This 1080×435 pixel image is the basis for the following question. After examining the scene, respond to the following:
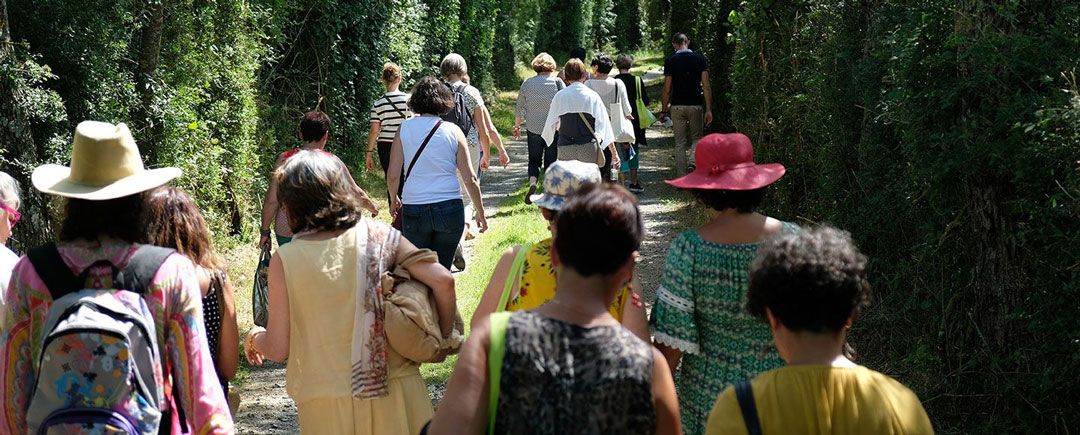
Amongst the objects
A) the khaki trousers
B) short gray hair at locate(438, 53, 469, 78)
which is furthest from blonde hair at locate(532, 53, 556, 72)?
the khaki trousers

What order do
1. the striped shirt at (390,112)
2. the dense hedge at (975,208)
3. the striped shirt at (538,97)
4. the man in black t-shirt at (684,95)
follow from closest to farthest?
the dense hedge at (975,208), the striped shirt at (390,112), the striped shirt at (538,97), the man in black t-shirt at (684,95)

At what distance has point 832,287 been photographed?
8.95ft

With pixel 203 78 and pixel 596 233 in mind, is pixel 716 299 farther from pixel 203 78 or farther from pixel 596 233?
pixel 203 78

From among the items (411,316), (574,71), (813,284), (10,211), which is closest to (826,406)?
(813,284)

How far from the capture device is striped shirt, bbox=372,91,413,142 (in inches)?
398

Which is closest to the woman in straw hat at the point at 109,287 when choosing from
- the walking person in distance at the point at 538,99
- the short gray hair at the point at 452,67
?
the short gray hair at the point at 452,67

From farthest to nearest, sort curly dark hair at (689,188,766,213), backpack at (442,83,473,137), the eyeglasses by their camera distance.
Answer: backpack at (442,83,473,137) < the eyeglasses < curly dark hair at (689,188,766,213)

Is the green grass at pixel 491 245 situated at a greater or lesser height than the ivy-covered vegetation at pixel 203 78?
lesser

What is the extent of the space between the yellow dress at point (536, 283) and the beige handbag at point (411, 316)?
334 millimetres

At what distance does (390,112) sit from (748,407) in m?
7.81

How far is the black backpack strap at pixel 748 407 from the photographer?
2.63 m

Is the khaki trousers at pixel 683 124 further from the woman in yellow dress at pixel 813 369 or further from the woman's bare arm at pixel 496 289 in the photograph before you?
the woman in yellow dress at pixel 813 369

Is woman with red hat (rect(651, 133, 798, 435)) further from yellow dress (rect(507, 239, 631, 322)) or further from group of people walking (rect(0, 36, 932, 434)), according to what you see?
yellow dress (rect(507, 239, 631, 322))

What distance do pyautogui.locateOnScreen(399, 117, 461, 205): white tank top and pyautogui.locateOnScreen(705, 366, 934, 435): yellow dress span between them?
462cm
